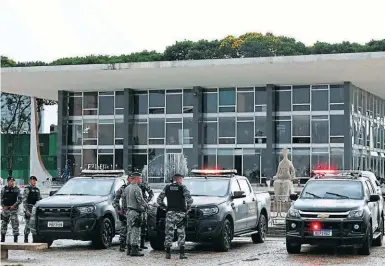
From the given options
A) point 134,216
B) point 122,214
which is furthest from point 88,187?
point 134,216

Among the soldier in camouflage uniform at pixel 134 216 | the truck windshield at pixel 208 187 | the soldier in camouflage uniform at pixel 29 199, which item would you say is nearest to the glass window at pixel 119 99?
the soldier in camouflage uniform at pixel 29 199

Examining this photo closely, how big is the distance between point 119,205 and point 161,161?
32676mm

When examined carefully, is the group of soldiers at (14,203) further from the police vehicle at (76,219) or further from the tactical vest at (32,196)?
the police vehicle at (76,219)

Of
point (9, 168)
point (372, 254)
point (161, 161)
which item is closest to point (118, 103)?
point (161, 161)

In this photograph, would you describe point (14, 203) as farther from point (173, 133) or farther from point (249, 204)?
point (173, 133)

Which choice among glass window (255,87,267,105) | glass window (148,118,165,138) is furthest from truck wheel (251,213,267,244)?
glass window (148,118,165,138)

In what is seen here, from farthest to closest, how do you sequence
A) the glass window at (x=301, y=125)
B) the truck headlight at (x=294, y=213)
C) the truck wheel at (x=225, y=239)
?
1. the glass window at (x=301, y=125)
2. the truck wheel at (x=225, y=239)
3. the truck headlight at (x=294, y=213)

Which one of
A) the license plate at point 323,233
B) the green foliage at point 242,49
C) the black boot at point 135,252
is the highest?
the green foliage at point 242,49

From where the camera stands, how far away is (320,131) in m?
45.5

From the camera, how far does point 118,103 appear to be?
49.8 m

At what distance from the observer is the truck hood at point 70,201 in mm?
16422

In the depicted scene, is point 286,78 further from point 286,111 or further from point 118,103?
point 118,103

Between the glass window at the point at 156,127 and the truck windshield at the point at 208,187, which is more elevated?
the glass window at the point at 156,127

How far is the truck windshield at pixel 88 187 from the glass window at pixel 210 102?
1190 inches
